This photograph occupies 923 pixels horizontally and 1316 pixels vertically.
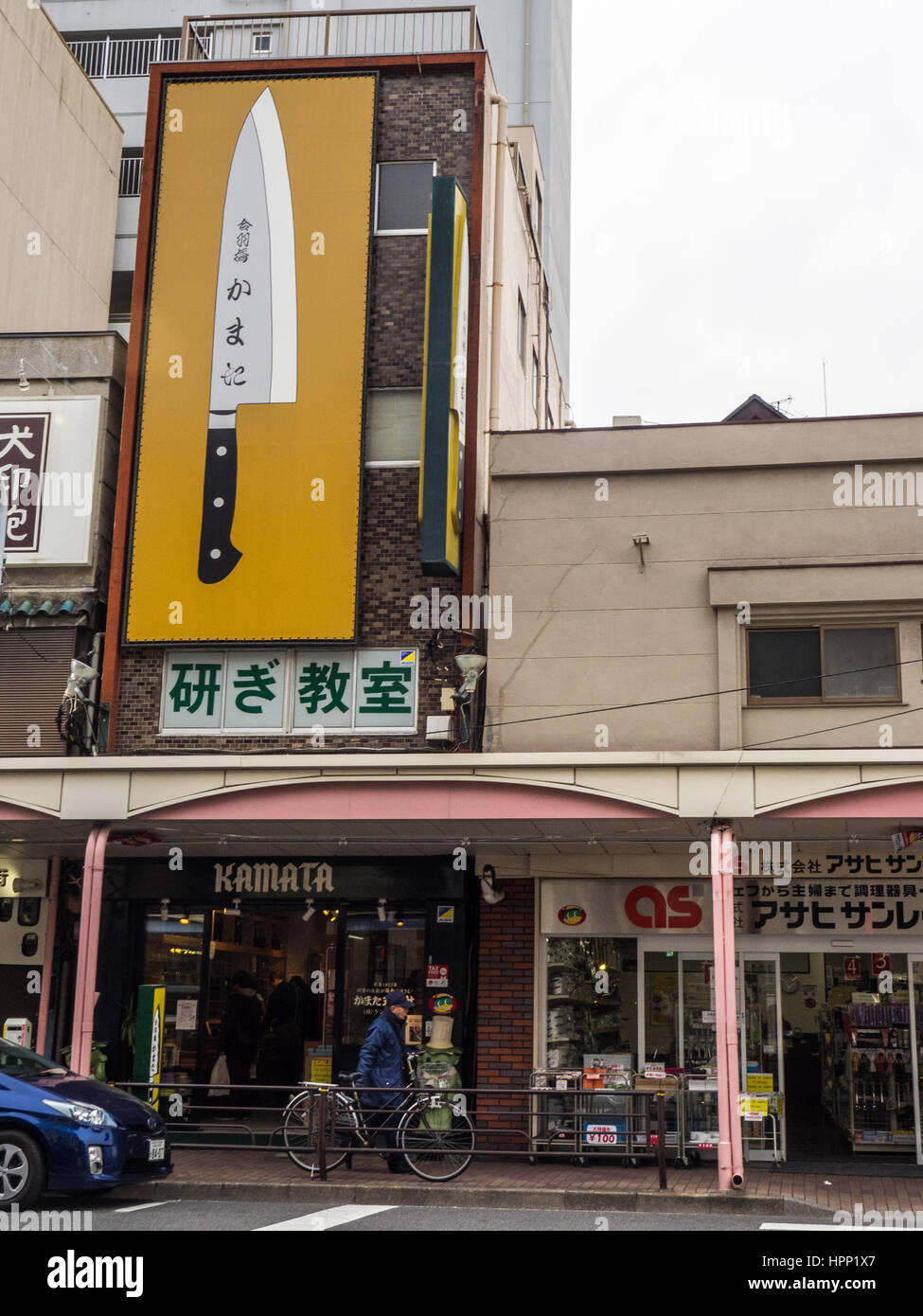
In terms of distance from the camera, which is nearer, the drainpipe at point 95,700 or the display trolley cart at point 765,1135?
the display trolley cart at point 765,1135

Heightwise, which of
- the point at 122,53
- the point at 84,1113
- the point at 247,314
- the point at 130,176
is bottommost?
the point at 84,1113

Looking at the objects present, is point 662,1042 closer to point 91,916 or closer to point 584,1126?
point 584,1126

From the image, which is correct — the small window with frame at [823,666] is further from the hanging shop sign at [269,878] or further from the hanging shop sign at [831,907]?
the hanging shop sign at [269,878]

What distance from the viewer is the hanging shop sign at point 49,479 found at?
18.6 m

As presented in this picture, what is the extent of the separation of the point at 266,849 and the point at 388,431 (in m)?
5.68

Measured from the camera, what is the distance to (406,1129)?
14102 millimetres

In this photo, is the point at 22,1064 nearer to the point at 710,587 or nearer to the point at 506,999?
the point at 506,999

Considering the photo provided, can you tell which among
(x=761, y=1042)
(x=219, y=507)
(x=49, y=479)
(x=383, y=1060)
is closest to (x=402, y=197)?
(x=219, y=507)

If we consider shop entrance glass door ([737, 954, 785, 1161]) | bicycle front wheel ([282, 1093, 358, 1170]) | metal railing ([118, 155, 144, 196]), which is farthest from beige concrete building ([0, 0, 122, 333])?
shop entrance glass door ([737, 954, 785, 1161])

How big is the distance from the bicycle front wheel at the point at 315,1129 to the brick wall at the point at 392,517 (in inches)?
175

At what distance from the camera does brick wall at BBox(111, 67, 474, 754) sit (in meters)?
17.8

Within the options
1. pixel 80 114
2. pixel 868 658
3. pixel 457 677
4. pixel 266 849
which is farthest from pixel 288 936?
pixel 80 114

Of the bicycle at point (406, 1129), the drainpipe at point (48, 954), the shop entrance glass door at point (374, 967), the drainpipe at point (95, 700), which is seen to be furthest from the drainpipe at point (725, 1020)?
the drainpipe at point (48, 954)

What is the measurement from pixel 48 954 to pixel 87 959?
176 inches
